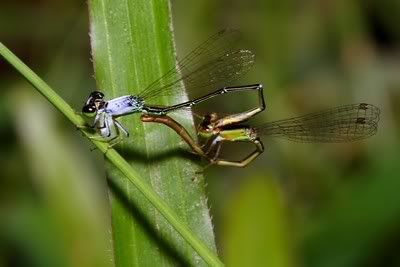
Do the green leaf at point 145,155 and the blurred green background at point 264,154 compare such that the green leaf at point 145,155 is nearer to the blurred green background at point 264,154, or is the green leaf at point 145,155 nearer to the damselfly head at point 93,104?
the damselfly head at point 93,104

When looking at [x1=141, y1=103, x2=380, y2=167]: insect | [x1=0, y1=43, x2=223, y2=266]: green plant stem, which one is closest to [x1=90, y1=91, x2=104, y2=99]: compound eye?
[x1=0, y1=43, x2=223, y2=266]: green plant stem

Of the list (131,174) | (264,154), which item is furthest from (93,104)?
(264,154)

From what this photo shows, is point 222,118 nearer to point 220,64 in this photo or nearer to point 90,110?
point 220,64

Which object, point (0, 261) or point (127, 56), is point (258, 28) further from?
point (127, 56)

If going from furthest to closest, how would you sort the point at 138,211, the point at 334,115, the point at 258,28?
1. the point at 258,28
2. the point at 334,115
3. the point at 138,211

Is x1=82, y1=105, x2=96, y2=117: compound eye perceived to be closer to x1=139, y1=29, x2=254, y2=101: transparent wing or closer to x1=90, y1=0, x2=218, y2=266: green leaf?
x1=90, y1=0, x2=218, y2=266: green leaf

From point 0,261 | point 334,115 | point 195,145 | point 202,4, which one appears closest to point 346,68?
point 202,4
